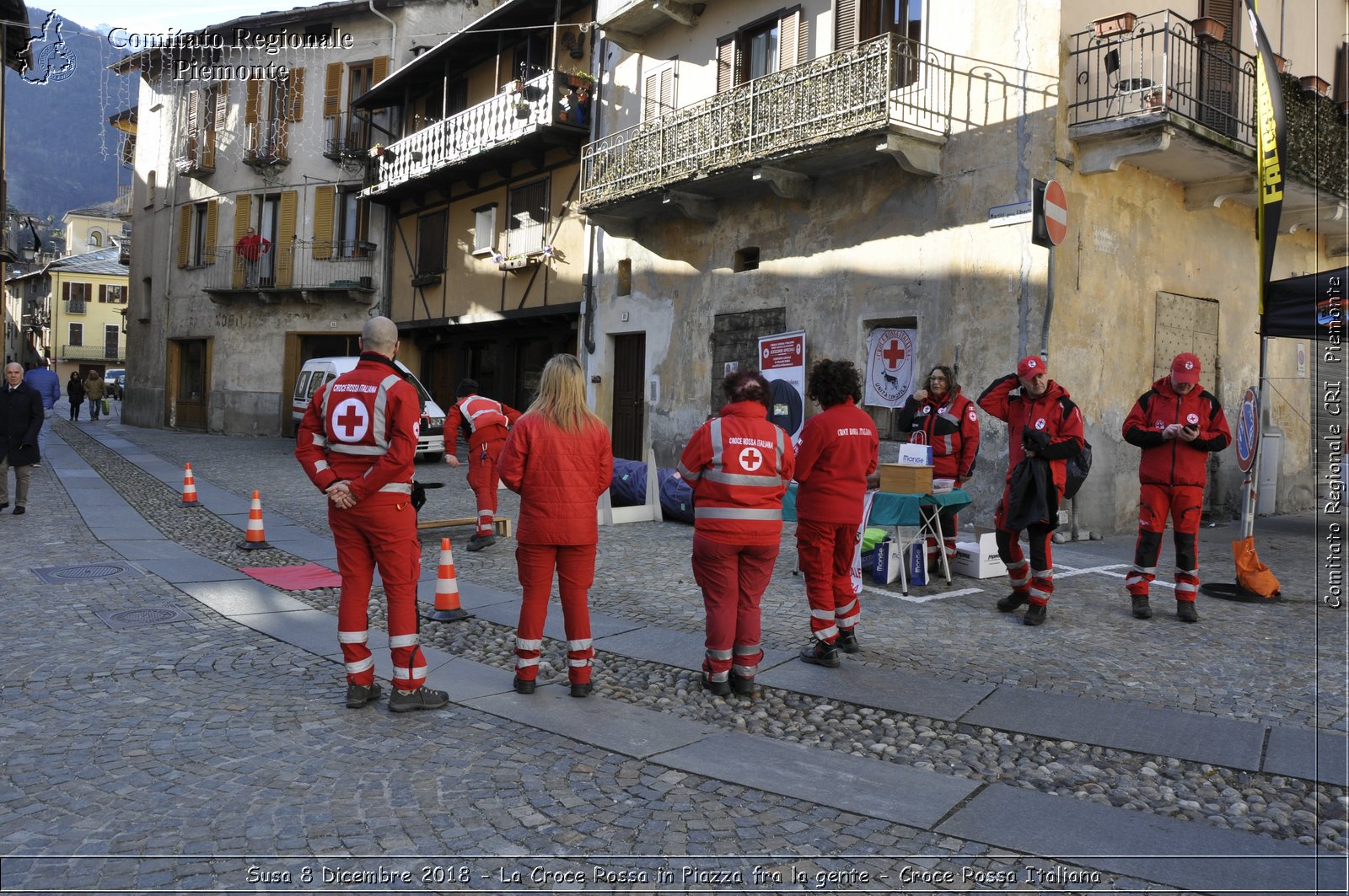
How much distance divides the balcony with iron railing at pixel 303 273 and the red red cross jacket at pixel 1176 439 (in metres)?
23.4

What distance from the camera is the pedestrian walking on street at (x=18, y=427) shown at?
1156 cm

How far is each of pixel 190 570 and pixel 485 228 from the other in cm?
1557

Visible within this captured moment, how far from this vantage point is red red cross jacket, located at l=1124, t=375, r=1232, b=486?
7.21m

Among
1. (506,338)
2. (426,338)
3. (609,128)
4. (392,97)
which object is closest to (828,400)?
(609,128)

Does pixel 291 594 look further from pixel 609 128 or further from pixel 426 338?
pixel 426 338

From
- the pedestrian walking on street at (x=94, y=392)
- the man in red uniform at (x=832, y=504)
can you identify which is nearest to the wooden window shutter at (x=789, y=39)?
the man in red uniform at (x=832, y=504)

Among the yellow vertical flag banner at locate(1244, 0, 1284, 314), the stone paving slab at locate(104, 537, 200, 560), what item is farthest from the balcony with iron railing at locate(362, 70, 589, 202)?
the yellow vertical flag banner at locate(1244, 0, 1284, 314)

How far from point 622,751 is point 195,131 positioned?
31.9m

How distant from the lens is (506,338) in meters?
22.5

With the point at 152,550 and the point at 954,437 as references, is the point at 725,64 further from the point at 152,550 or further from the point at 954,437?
the point at 152,550

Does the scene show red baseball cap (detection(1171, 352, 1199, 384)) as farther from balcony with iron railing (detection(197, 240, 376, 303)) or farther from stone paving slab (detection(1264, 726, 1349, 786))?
balcony with iron railing (detection(197, 240, 376, 303))

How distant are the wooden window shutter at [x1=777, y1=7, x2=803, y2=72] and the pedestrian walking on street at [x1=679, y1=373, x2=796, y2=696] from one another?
10.5 m

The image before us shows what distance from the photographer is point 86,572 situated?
27.5 ft

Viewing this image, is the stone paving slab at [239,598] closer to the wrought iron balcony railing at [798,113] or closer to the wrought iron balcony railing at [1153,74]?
the wrought iron balcony railing at [798,113]
